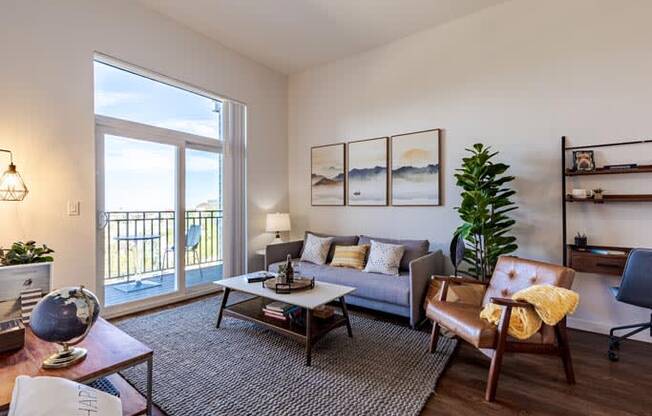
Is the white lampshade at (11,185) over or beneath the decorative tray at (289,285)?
over

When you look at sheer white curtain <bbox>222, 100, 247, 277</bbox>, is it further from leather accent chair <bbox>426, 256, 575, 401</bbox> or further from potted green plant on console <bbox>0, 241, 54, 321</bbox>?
leather accent chair <bbox>426, 256, 575, 401</bbox>

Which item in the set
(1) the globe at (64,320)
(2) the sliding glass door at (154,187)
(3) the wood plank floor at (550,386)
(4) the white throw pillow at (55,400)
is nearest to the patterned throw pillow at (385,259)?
(3) the wood plank floor at (550,386)

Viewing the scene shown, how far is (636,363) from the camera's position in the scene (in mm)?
2318

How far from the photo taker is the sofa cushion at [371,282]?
2.98 meters

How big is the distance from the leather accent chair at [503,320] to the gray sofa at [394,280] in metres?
0.41

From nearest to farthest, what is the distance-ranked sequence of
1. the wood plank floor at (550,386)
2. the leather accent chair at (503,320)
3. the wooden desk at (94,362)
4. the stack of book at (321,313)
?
1. the wooden desk at (94,362)
2. the wood plank floor at (550,386)
3. the leather accent chair at (503,320)
4. the stack of book at (321,313)

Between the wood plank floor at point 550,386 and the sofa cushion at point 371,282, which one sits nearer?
the wood plank floor at point 550,386

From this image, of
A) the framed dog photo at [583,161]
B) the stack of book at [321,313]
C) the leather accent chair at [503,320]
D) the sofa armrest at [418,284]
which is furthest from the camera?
the sofa armrest at [418,284]

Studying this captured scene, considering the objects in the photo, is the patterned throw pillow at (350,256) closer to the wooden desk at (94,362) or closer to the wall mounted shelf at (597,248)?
the wall mounted shelf at (597,248)

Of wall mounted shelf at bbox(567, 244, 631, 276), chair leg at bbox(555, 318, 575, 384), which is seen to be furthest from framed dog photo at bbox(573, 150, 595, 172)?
chair leg at bbox(555, 318, 575, 384)

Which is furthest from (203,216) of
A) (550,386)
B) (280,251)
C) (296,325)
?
(550,386)

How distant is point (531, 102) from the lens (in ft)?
10.4

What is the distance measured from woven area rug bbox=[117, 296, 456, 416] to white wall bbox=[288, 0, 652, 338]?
5.02 ft

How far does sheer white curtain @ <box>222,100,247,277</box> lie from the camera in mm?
4289
